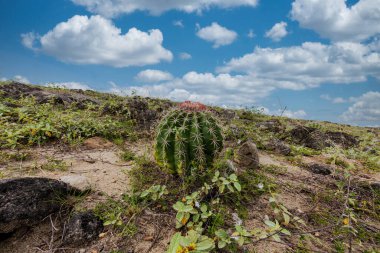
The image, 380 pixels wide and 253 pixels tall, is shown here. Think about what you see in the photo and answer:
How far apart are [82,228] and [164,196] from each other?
3.32ft

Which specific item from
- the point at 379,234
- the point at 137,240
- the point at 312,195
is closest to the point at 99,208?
the point at 137,240

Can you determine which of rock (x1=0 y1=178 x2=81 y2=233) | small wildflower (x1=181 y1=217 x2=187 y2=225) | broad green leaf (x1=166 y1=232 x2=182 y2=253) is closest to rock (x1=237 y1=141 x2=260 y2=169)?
small wildflower (x1=181 y1=217 x2=187 y2=225)

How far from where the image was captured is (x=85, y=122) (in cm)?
684

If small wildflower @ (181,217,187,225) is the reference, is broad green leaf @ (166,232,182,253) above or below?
above

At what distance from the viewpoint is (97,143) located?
246 inches

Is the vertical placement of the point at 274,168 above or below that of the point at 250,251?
above

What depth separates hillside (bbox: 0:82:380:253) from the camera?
300 cm

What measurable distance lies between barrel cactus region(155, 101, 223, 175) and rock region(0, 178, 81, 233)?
132 cm

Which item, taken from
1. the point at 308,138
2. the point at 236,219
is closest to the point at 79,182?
the point at 236,219

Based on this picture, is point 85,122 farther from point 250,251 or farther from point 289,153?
point 250,251

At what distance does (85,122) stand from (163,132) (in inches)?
138

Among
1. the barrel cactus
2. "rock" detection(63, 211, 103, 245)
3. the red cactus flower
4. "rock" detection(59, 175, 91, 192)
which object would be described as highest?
the red cactus flower

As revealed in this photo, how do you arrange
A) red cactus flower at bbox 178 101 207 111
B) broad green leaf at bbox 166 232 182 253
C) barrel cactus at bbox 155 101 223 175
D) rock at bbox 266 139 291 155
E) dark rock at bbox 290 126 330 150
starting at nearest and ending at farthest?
1. broad green leaf at bbox 166 232 182 253
2. barrel cactus at bbox 155 101 223 175
3. red cactus flower at bbox 178 101 207 111
4. rock at bbox 266 139 291 155
5. dark rock at bbox 290 126 330 150

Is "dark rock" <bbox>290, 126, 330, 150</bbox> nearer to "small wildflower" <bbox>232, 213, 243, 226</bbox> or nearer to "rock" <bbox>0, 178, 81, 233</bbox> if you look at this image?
"small wildflower" <bbox>232, 213, 243, 226</bbox>
